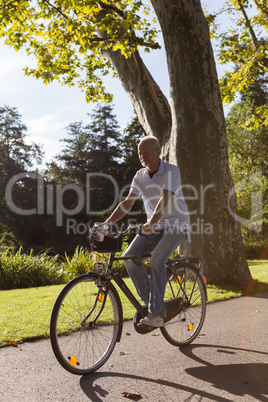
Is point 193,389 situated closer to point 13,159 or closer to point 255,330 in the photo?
point 255,330

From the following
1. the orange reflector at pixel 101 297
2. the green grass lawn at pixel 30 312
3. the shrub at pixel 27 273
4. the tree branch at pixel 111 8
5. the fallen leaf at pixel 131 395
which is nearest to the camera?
the fallen leaf at pixel 131 395

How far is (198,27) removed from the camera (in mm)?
9438

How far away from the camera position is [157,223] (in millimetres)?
4480

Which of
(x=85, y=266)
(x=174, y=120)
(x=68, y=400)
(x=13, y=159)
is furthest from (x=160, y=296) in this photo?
(x=13, y=159)

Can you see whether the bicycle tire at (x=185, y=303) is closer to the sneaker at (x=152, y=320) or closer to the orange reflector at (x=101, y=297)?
the sneaker at (x=152, y=320)

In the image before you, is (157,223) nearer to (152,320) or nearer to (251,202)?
(152,320)

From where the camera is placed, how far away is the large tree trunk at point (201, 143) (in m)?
9.16

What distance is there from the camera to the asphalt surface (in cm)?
355

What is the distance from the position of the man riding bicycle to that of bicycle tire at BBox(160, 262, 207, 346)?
0.36 metres

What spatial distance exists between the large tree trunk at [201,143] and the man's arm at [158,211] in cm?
487

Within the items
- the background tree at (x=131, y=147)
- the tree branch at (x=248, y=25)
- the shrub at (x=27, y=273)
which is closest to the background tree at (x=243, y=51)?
the tree branch at (x=248, y=25)

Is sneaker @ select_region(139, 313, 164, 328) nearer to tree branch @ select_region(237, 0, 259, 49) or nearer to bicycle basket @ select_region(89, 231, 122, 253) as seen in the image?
bicycle basket @ select_region(89, 231, 122, 253)

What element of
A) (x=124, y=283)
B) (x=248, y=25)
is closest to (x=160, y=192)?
(x=124, y=283)

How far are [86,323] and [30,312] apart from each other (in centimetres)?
326
